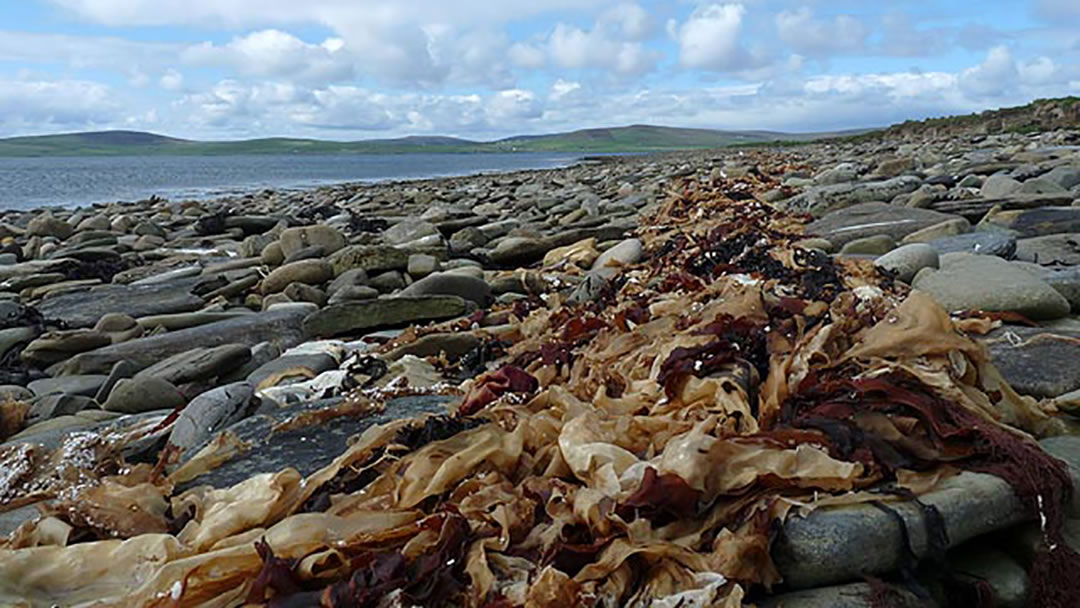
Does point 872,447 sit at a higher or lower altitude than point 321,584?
higher

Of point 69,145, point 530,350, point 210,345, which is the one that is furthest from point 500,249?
point 69,145

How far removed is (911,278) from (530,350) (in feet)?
7.04

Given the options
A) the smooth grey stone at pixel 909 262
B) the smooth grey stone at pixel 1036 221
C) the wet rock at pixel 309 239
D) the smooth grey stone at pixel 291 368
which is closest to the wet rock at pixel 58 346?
the smooth grey stone at pixel 291 368

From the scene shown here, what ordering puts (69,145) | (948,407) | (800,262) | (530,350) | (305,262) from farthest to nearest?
(69,145) < (305,262) < (800,262) < (530,350) < (948,407)

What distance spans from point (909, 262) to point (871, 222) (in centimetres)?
223

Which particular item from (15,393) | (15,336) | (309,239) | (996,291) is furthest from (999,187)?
(15,336)

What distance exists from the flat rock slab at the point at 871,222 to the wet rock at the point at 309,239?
4418 mm

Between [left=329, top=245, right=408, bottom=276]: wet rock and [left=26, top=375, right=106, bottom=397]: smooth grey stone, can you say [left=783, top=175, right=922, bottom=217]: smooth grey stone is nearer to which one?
[left=329, top=245, right=408, bottom=276]: wet rock

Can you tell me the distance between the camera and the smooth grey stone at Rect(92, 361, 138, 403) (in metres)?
4.47

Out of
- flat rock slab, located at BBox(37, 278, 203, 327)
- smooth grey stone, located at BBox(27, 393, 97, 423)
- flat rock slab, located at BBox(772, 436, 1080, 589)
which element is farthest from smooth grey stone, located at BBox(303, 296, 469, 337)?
flat rock slab, located at BBox(772, 436, 1080, 589)

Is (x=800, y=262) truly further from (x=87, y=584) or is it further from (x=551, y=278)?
(x=87, y=584)

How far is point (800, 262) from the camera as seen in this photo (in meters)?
5.16

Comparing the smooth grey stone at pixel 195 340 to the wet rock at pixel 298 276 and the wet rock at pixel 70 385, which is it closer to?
the wet rock at pixel 70 385

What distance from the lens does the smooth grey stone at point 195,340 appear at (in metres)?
5.00
